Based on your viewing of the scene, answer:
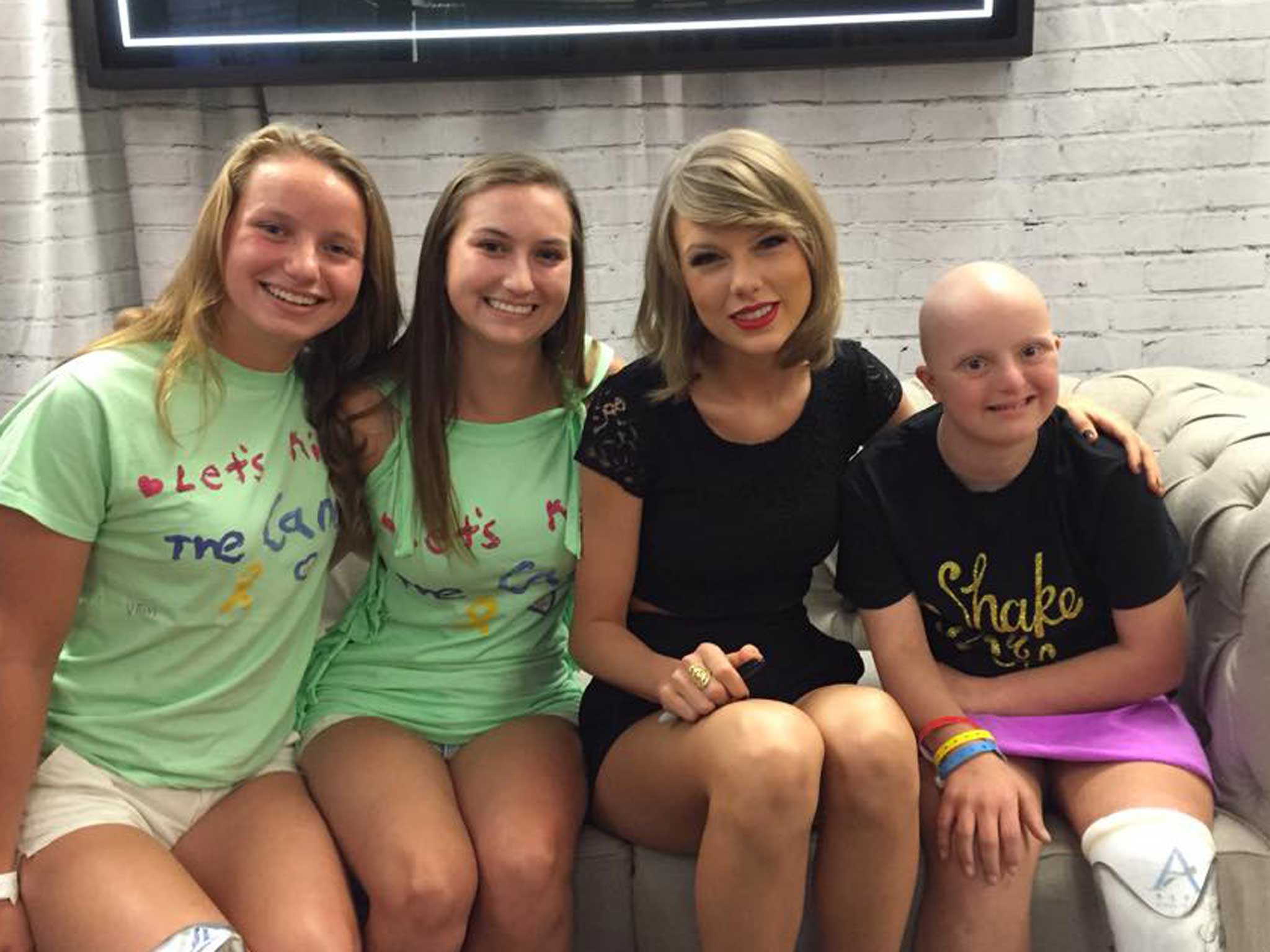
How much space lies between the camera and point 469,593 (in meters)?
1.55

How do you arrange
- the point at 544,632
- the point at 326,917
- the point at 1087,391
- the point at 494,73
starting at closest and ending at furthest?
the point at 326,917 → the point at 544,632 → the point at 1087,391 → the point at 494,73

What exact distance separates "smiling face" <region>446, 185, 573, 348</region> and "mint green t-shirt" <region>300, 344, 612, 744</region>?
130 mm

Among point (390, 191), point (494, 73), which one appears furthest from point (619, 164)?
point (390, 191)

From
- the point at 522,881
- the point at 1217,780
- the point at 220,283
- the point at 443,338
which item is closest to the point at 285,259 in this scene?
the point at 220,283

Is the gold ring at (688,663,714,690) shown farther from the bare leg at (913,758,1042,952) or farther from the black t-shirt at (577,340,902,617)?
the bare leg at (913,758,1042,952)

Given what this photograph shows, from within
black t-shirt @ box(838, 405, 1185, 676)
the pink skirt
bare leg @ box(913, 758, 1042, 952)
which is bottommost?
bare leg @ box(913, 758, 1042, 952)

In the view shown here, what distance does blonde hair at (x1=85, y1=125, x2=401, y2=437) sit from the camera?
1423 millimetres

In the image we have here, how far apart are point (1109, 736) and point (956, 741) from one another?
191 millimetres

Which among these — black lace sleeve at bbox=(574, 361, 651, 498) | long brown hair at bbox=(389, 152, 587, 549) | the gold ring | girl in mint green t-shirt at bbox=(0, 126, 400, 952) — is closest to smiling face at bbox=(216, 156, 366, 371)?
girl in mint green t-shirt at bbox=(0, 126, 400, 952)

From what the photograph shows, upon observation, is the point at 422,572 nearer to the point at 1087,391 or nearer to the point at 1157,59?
the point at 1087,391

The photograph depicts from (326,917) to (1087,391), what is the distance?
125 centimetres

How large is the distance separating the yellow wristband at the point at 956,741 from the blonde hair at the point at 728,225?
0.45 meters

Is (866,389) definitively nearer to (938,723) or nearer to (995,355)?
(995,355)

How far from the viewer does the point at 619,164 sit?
2.31 meters
